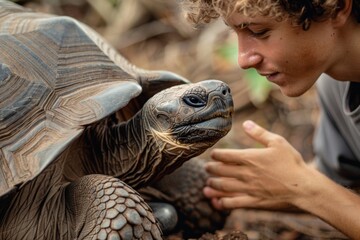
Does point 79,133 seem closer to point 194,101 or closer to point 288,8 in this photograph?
point 194,101

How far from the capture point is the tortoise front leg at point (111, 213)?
7.17 ft

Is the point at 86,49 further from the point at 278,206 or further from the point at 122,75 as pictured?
the point at 278,206

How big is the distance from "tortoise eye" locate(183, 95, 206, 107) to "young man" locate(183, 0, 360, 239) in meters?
0.22

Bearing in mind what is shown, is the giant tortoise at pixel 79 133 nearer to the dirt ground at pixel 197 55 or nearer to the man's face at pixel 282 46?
the man's face at pixel 282 46

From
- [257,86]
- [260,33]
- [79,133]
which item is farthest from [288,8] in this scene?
[257,86]

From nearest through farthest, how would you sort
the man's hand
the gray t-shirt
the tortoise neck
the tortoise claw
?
the tortoise neck, the tortoise claw, the man's hand, the gray t-shirt

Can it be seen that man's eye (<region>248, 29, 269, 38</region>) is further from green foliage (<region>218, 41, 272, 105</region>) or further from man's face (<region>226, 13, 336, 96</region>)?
green foliage (<region>218, 41, 272, 105</region>)

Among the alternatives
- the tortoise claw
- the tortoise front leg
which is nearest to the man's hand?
the tortoise claw

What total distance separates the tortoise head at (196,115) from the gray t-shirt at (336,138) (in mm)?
979

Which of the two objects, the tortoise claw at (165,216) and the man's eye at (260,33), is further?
the tortoise claw at (165,216)

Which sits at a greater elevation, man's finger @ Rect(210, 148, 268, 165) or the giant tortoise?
the giant tortoise

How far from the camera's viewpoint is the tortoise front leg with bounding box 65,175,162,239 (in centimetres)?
219

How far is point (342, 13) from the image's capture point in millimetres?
2424

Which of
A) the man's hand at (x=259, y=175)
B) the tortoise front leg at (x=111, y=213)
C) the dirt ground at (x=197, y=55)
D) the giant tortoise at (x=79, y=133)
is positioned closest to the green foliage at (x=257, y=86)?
the dirt ground at (x=197, y=55)
